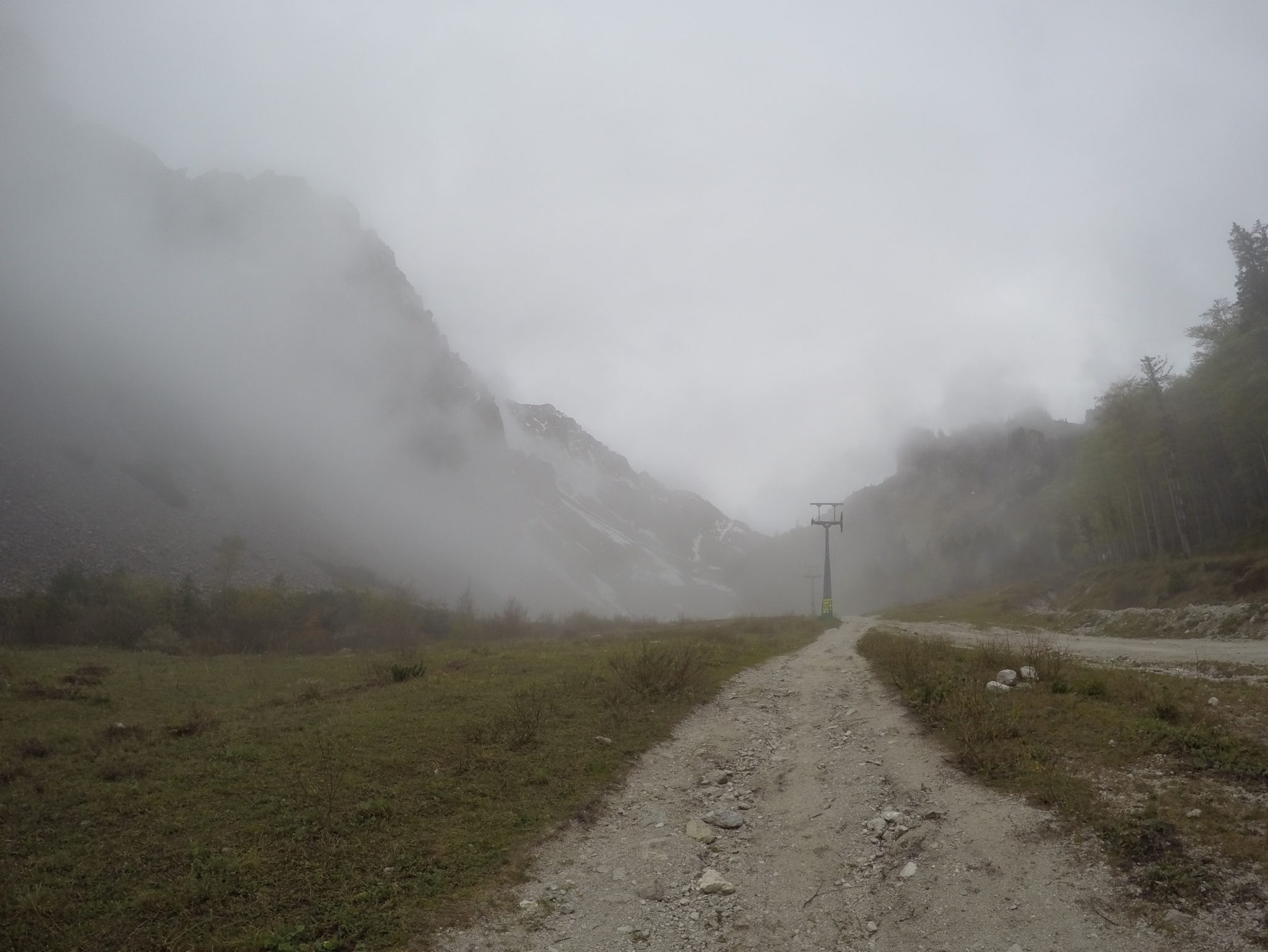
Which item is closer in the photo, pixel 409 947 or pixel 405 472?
pixel 409 947

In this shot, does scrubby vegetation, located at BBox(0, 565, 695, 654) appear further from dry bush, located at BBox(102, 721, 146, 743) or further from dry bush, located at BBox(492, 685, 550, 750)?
dry bush, located at BBox(492, 685, 550, 750)

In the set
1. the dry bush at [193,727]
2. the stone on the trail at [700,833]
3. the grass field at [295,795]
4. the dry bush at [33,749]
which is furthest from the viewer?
the dry bush at [193,727]

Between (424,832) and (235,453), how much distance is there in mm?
126340

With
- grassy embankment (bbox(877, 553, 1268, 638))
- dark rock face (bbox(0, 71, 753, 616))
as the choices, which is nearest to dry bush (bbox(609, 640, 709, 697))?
grassy embankment (bbox(877, 553, 1268, 638))

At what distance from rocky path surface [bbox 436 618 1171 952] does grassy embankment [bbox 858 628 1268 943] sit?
1.86 feet

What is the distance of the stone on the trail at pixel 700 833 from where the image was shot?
9414mm

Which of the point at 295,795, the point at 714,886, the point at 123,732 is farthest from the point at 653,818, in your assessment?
the point at 123,732

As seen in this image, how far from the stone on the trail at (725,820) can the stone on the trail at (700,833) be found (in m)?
0.20

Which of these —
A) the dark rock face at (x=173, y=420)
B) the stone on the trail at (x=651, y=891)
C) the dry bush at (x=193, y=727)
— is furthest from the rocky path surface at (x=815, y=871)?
the dark rock face at (x=173, y=420)

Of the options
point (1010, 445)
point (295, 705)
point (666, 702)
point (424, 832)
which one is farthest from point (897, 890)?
point (1010, 445)

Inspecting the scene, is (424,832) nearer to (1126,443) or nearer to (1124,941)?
(1124,941)

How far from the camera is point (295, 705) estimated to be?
1864cm

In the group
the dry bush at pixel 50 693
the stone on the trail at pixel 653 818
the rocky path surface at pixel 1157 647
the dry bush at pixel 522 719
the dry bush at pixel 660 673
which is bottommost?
the dry bush at pixel 50 693

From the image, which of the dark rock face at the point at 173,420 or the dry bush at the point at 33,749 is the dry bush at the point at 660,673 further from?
the dark rock face at the point at 173,420
